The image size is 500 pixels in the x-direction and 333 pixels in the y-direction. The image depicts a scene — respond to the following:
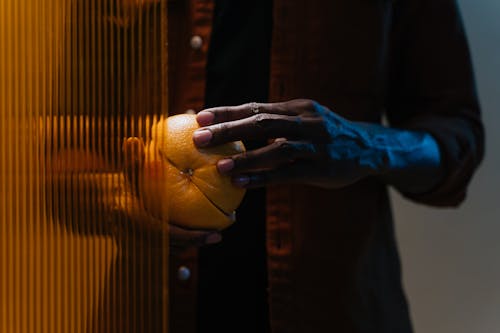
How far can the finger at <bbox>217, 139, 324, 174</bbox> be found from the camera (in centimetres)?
35

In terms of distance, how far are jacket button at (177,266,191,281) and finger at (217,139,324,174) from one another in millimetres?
151

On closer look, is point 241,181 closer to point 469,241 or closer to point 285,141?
point 285,141

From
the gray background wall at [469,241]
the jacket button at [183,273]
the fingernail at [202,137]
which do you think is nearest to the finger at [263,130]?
the fingernail at [202,137]

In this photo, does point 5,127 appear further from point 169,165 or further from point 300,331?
point 300,331

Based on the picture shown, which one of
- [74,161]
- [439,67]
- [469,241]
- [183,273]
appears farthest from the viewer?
[469,241]

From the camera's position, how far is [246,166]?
352 mm

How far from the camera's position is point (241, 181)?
356 millimetres

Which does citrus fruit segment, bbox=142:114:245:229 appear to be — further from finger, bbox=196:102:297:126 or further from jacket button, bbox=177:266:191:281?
jacket button, bbox=177:266:191:281

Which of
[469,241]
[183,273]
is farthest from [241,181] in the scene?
[469,241]

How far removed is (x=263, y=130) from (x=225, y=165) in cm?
4

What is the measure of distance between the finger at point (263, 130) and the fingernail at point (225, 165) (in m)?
0.01

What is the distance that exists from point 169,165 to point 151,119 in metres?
0.03

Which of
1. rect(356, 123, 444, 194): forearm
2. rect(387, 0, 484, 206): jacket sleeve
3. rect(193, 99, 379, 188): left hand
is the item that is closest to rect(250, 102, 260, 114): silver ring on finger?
rect(193, 99, 379, 188): left hand

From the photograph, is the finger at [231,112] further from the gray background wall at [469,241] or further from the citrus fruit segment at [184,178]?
the gray background wall at [469,241]
